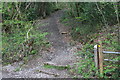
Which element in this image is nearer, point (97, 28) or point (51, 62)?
point (51, 62)

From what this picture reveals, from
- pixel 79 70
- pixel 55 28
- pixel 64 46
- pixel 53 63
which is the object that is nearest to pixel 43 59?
pixel 53 63

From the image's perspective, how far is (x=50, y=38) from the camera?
1129cm

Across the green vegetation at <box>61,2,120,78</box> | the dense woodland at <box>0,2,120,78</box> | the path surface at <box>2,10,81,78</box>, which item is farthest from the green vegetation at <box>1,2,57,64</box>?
the green vegetation at <box>61,2,120,78</box>

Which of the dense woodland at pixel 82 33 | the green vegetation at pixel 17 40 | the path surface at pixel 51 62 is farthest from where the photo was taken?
the green vegetation at pixel 17 40

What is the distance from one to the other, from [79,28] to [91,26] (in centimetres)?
84

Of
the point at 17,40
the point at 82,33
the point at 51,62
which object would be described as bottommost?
the point at 51,62

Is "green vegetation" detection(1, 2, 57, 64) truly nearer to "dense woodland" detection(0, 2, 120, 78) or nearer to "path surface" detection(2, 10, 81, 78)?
"dense woodland" detection(0, 2, 120, 78)

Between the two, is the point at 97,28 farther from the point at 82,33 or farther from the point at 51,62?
the point at 51,62

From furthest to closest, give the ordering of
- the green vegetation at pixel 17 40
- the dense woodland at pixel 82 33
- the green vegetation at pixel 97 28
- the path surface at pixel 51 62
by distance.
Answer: the green vegetation at pixel 17 40
the dense woodland at pixel 82 33
the green vegetation at pixel 97 28
the path surface at pixel 51 62

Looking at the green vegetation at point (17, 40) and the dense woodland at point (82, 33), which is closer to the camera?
the dense woodland at point (82, 33)

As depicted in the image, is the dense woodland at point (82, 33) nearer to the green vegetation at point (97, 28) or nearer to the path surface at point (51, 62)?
the green vegetation at point (97, 28)

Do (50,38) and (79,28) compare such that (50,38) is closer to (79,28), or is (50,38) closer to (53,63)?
(79,28)

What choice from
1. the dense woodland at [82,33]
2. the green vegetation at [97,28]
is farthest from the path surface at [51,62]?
the green vegetation at [97,28]

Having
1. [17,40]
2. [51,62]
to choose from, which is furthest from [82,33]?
[17,40]
